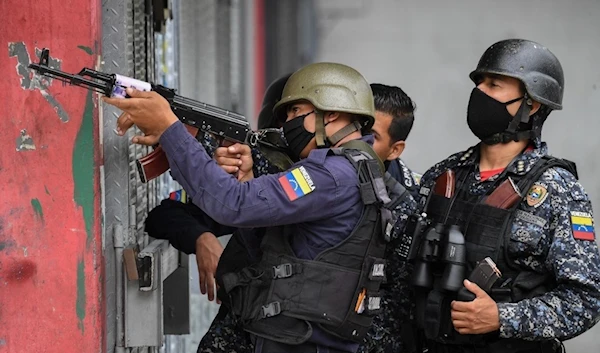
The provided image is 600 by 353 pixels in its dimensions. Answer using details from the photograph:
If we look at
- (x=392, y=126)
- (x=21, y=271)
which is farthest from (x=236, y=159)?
(x=392, y=126)

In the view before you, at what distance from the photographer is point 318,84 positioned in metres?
3.17

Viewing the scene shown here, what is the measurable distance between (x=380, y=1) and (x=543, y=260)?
3.83m

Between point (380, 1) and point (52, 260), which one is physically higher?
point (380, 1)

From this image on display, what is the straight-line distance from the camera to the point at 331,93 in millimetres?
Result: 3139

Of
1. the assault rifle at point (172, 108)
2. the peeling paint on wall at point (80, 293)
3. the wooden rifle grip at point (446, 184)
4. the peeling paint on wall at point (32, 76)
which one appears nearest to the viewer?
the assault rifle at point (172, 108)

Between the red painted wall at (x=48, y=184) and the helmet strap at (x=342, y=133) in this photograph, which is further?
the helmet strap at (x=342, y=133)

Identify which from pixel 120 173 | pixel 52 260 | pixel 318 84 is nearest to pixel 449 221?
pixel 318 84

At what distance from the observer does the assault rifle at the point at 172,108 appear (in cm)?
278

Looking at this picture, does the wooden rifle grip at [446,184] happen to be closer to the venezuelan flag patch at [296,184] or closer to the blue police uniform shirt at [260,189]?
the blue police uniform shirt at [260,189]

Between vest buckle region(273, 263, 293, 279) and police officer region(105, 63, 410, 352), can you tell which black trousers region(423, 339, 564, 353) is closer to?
police officer region(105, 63, 410, 352)

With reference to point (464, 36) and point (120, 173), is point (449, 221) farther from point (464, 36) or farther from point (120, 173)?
point (464, 36)

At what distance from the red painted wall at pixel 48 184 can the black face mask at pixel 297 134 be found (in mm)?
633

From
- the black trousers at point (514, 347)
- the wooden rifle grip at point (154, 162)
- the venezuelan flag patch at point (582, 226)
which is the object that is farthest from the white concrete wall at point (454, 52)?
the wooden rifle grip at point (154, 162)

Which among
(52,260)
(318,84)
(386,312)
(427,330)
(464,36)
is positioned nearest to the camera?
(52,260)
